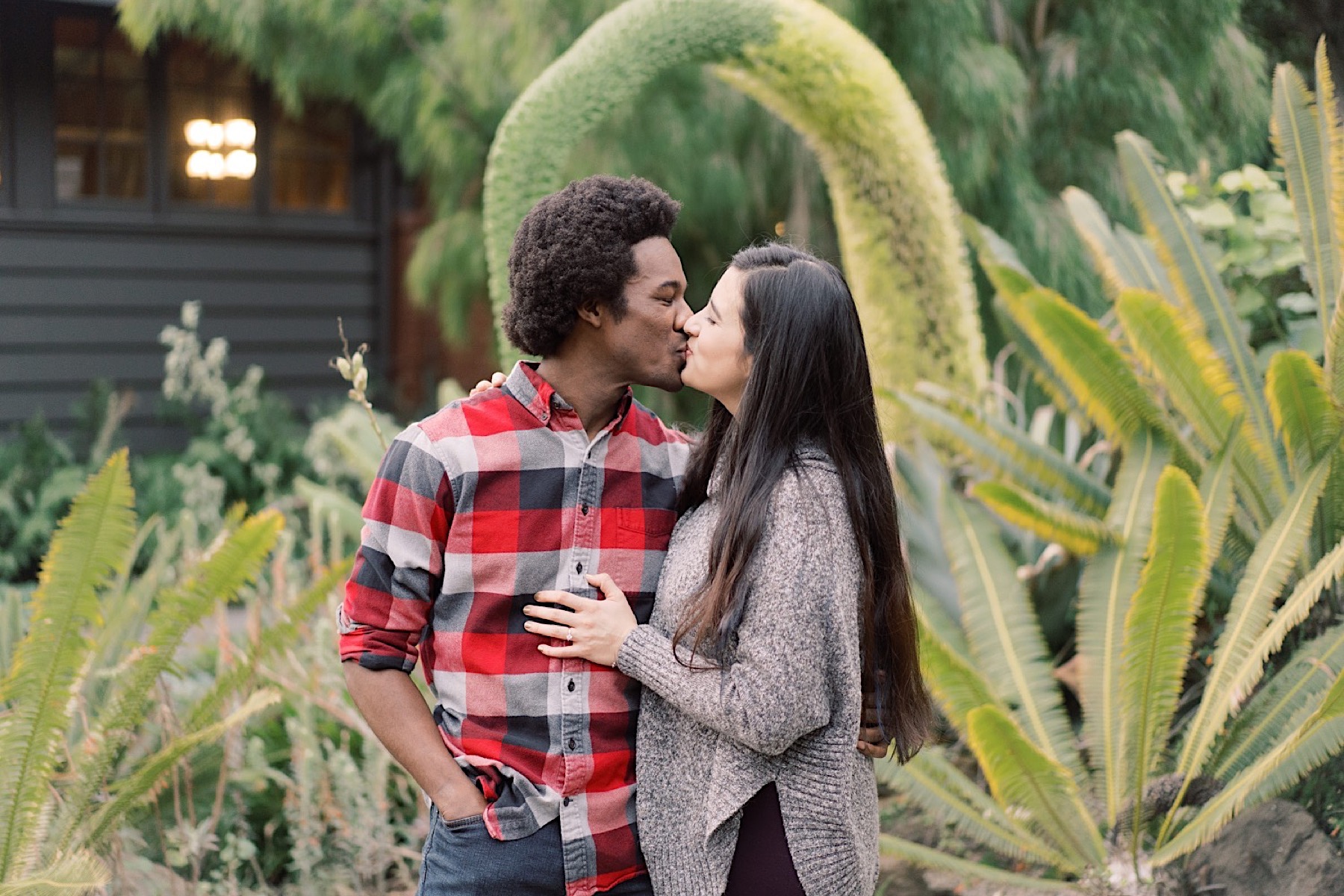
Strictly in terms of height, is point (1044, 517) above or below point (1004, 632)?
above

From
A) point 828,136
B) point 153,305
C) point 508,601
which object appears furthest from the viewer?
point 153,305

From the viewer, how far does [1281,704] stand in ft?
8.21

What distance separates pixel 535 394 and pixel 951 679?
123 centimetres

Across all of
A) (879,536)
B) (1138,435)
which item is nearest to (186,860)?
(879,536)

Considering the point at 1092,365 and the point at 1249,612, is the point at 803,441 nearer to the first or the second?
the point at 1249,612

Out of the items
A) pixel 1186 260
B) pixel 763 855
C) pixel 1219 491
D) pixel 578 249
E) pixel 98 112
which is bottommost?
pixel 763 855

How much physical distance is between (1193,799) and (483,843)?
5.77 ft

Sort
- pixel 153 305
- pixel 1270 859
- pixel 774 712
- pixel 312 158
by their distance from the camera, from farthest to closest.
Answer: pixel 312 158 → pixel 153 305 → pixel 1270 859 → pixel 774 712

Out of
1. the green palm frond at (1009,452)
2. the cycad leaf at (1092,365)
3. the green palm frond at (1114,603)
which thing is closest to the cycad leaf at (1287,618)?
the green palm frond at (1114,603)

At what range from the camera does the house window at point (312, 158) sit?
804cm

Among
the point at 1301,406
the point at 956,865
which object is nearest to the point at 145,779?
the point at 956,865

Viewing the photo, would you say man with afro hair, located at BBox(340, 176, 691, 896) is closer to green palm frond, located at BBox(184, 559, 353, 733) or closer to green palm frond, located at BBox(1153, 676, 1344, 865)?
green palm frond, located at BBox(184, 559, 353, 733)

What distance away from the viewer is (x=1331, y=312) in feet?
9.87

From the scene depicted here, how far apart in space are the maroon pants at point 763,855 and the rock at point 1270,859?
137cm
